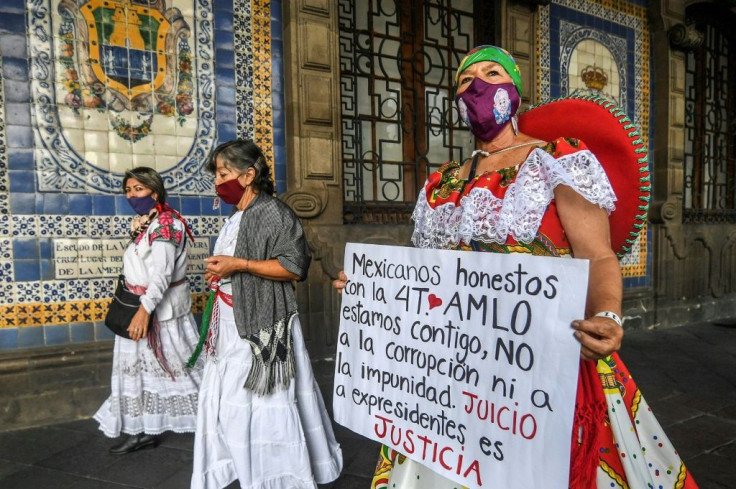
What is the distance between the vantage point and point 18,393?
369cm

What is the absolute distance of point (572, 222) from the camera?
4.58 ft

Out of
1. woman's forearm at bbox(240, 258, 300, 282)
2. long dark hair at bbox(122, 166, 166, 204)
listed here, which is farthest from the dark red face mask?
long dark hair at bbox(122, 166, 166, 204)

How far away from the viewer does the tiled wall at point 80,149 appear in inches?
146

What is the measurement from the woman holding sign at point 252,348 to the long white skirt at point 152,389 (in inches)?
34.2

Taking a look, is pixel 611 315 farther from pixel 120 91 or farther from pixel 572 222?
pixel 120 91

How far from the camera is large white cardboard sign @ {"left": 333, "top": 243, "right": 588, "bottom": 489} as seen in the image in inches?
48.3

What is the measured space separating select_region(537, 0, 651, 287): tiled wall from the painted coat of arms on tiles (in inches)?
157

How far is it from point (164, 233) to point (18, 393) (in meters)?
1.85

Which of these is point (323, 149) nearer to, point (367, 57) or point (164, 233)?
point (367, 57)

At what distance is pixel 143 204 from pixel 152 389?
1.20 m

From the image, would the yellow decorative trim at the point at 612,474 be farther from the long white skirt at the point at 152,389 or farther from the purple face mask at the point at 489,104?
the long white skirt at the point at 152,389

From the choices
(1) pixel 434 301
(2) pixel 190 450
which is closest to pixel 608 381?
(1) pixel 434 301

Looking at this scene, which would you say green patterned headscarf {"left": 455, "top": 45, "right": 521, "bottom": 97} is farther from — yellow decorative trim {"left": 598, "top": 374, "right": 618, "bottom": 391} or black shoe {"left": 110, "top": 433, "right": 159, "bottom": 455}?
black shoe {"left": 110, "top": 433, "right": 159, "bottom": 455}

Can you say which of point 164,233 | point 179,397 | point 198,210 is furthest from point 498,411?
point 198,210
